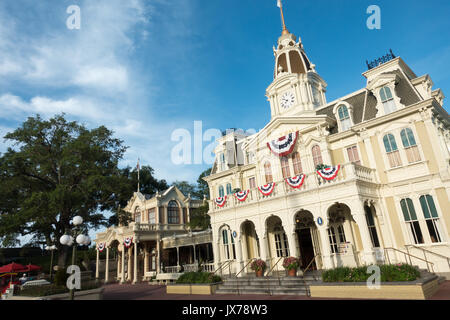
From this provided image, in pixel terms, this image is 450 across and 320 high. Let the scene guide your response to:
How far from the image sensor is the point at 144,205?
37.5 meters

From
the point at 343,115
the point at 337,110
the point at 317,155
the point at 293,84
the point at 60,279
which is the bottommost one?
the point at 60,279

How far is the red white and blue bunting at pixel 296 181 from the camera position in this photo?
17.6m

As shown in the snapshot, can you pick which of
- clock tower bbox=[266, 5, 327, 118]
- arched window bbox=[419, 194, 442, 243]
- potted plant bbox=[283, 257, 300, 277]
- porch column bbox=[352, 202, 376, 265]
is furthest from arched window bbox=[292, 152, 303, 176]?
arched window bbox=[419, 194, 442, 243]

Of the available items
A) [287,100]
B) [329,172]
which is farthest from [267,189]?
[287,100]

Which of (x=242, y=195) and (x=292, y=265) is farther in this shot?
(x=242, y=195)

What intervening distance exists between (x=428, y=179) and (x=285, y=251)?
10394mm

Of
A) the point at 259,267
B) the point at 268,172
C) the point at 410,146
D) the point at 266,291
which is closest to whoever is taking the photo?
the point at 266,291

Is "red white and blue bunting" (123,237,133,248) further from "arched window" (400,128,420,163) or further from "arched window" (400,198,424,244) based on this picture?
"arched window" (400,128,420,163)

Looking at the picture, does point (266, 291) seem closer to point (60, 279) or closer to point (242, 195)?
point (242, 195)

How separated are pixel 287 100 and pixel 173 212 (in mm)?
20903

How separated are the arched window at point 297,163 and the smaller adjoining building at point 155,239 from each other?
13345 millimetres

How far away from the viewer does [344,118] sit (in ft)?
66.3

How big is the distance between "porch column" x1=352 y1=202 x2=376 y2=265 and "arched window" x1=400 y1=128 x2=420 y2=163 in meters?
4.70
